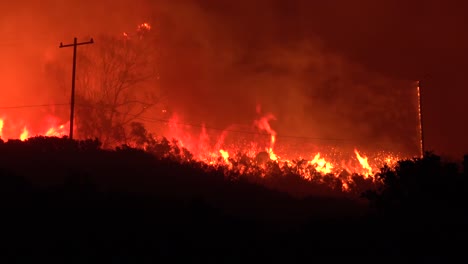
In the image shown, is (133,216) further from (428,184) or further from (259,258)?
(428,184)

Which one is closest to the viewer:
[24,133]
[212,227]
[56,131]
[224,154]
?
[212,227]

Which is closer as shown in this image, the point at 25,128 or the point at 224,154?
the point at 224,154

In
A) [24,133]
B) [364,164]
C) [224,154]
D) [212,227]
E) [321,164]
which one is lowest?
[212,227]

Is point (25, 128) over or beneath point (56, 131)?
over

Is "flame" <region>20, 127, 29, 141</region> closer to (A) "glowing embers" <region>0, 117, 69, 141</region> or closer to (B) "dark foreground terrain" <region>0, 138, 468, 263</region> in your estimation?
(A) "glowing embers" <region>0, 117, 69, 141</region>

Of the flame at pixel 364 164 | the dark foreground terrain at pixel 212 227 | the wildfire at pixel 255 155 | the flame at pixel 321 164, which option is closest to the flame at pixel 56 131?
the wildfire at pixel 255 155

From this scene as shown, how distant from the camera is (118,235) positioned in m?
14.5

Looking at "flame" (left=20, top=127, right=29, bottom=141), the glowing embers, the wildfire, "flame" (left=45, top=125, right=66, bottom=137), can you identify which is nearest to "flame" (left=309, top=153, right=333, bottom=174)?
the wildfire

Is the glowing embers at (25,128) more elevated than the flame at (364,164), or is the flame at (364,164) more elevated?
the glowing embers at (25,128)

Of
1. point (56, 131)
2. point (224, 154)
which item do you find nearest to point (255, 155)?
point (224, 154)

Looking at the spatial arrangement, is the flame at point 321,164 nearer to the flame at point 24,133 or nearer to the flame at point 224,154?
the flame at point 224,154

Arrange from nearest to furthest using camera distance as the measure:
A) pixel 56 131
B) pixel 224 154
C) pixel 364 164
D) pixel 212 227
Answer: pixel 212 227
pixel 56 131
pixel 224 154
pixel 364 164

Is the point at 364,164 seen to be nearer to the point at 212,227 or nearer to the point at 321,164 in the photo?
the point at 321,164

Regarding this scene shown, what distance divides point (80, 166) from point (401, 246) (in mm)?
16969
